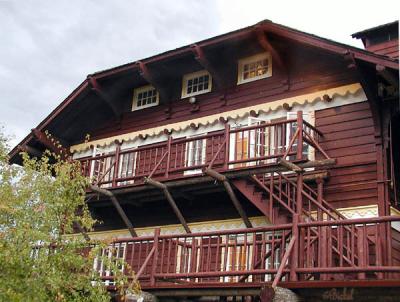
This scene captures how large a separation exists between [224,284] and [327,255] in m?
2.15

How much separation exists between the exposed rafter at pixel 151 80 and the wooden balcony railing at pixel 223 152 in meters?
1.90

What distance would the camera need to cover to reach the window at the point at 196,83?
1958cm

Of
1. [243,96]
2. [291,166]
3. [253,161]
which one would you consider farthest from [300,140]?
[243,96]

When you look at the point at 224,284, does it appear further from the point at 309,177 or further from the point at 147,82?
the point at 147,82

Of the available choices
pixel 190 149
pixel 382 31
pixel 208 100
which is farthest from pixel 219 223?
pixel 382 31

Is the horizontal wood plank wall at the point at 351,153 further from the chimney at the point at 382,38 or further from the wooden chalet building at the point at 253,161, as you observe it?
the chimney at the point at 382,38

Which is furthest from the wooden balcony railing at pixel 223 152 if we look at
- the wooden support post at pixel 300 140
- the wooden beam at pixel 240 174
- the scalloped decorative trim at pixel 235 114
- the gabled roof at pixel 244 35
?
the gabled roof at pixel 244 35

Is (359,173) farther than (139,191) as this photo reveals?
No

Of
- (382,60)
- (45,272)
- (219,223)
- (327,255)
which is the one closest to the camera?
(45,272)

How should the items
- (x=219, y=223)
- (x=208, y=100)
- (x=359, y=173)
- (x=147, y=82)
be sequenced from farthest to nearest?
(x=147, y=82), (x=208, y=100), (x=219, y=223), (x=359, y=173)

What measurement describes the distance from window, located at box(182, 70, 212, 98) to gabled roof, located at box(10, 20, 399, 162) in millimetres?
1214

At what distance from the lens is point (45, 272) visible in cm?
1112

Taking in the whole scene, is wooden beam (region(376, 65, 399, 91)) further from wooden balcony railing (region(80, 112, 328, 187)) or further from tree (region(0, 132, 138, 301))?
tree (region(0, 132, 138, 301))

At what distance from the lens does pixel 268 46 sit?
17125 millimetres
